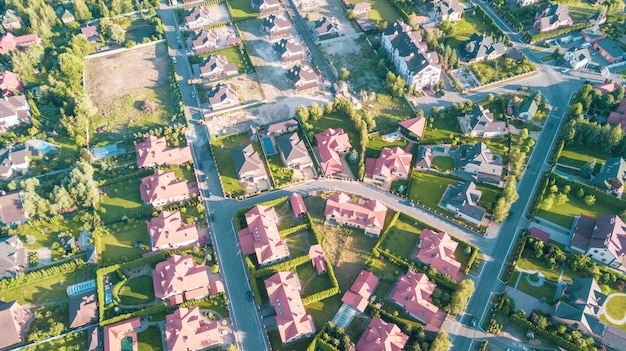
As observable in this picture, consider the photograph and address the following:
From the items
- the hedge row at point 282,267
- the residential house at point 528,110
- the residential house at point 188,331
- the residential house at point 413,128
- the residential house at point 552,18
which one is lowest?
the residential house at point 188,331

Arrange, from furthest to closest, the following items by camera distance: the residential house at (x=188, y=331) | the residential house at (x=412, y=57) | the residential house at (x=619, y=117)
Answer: the residential house at (x=412, y=57) → the residential house at (x=619, y=117) → the residential house at (x=188, y=331)

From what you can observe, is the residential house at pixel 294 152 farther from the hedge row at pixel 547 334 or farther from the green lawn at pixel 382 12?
the green lawn at pixel 382 12

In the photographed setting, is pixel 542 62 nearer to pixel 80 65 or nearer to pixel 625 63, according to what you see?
pixel 625 63

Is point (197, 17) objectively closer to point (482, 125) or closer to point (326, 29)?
point (326, 29)

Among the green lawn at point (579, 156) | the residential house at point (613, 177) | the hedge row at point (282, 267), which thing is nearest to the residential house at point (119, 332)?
the hedge row at point (282, 267)

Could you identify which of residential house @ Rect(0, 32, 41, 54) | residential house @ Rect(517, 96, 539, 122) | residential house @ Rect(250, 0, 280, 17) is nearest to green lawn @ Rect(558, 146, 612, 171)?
residential house @ Rect(517, 96, 539, 122)

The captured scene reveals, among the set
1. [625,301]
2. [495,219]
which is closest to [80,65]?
[495,219]
